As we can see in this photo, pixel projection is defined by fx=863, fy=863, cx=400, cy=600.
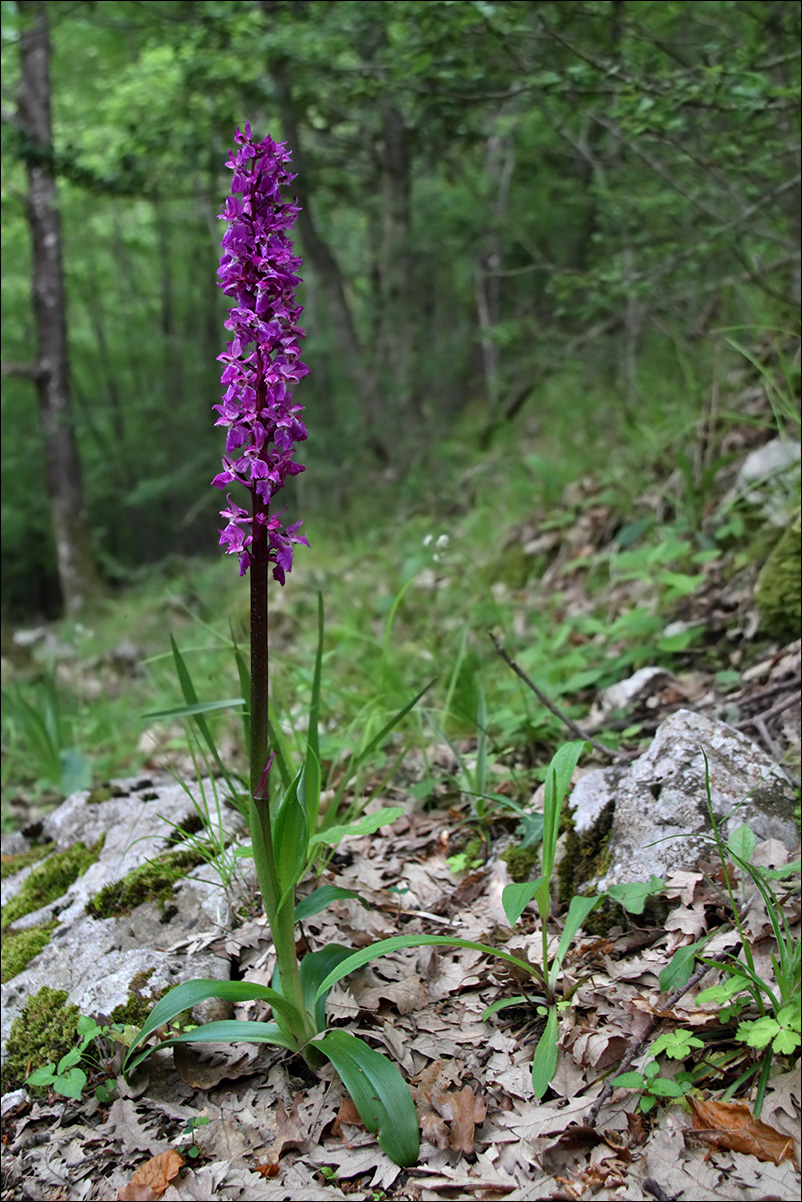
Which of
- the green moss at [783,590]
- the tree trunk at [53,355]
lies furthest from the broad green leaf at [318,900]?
the tree trunk at [53,355]

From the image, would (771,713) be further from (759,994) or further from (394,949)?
(394,949)

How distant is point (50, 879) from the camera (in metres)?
2.76

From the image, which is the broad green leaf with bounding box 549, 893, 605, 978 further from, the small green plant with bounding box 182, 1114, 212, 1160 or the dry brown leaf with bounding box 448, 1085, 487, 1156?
the small green plant with bounding box 182, 1114, 212, 1160

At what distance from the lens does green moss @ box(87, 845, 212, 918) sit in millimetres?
2465

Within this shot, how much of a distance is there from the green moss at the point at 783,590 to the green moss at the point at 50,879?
2471mm

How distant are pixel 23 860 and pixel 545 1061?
6.85 ft

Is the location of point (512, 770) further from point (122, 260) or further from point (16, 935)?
point (122, 260)

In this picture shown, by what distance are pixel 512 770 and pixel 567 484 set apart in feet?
10.5

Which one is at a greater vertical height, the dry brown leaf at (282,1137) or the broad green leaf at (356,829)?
the broad green leaf at (356,829)

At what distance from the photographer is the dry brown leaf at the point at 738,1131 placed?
1.44m

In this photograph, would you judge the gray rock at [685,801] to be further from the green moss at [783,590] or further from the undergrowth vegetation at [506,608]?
the green moss at [783,590]

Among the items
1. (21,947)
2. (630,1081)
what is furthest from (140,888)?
(630,1081)

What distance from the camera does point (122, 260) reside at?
16.7 m

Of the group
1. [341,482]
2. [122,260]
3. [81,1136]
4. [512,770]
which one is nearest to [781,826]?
[512,770]
